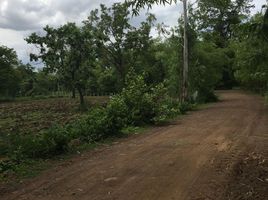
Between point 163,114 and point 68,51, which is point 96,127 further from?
point 68,51

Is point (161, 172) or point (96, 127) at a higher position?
point (96, 127)

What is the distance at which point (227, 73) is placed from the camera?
64.1 metres

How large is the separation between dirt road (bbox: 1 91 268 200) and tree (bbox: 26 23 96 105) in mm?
28974

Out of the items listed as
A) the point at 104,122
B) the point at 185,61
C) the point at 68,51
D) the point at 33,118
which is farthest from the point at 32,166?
the point at 68,51

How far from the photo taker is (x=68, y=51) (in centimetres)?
4247

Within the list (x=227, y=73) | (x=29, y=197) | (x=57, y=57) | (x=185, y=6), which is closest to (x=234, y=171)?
(x=29, y=197)

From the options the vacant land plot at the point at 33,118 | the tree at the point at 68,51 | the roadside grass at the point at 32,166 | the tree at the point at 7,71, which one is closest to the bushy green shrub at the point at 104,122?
the roadside grass at the point at 32,166

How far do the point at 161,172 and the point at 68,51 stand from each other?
34.6 meters

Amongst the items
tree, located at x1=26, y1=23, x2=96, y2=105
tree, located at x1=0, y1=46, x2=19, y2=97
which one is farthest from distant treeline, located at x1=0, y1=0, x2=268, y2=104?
tree, located at x1=0, y1=46, x2=19, y2=97

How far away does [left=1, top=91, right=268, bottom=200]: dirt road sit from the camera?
→ 7547 millimetres

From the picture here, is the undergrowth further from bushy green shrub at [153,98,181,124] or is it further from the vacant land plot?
the vacant land plot

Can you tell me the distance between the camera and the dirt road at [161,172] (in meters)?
7.55

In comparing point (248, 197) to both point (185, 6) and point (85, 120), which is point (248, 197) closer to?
point (85, 120)

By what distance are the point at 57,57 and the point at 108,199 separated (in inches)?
1432
